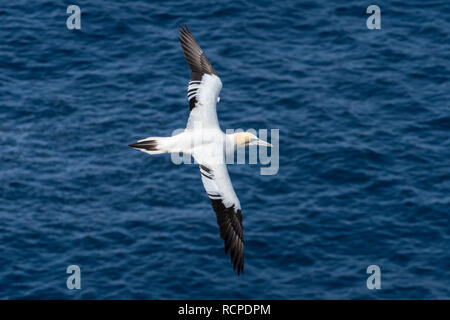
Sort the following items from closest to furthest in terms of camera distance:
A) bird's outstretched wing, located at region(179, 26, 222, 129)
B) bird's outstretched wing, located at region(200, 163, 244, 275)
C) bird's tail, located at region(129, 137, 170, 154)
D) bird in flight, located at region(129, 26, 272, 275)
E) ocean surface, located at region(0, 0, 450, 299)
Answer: bird's tail, located at region(129, 137, 170, 154), bird in flight, located at region(129, 26, 272, 275), bird's outstretched wing, located at region(200, 163, 244, 275), bird's outstretched wing, located at region(179, 26, 222, 129), ocean surface, located at region(0, 0, 450, 299)

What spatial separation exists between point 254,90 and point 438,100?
1139 centimetres

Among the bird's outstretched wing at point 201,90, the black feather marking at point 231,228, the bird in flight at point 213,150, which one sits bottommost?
the black feather marking at point 231,228

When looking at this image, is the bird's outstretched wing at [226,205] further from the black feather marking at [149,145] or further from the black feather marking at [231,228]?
the black feather marking at [149,145]

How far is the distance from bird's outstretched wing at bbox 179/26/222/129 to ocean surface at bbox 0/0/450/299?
1949cm

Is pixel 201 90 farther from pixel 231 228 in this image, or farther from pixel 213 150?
pixel 231 228

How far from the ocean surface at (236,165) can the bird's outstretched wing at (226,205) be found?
769 inches

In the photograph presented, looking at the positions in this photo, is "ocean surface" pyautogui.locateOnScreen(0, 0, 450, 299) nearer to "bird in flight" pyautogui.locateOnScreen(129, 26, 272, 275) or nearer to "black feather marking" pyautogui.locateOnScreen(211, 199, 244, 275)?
"black feather marking" pyautogui.locateOnScreen(211, 199, 244, 275)

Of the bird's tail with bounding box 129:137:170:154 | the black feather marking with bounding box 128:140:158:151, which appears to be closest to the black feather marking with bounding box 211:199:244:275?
the bird's tail with bounding box 129:137:170:154

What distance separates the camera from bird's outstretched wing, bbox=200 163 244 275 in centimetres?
3600

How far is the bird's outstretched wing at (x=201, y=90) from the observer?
37.1 metres

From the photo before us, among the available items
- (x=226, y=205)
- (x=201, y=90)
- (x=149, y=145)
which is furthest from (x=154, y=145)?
(x=201, y=90)

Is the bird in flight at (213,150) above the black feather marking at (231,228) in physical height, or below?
above

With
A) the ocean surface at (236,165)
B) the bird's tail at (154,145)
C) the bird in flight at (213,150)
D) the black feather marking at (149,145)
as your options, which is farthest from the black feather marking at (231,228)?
Result: the ocean surface at (236,165)
